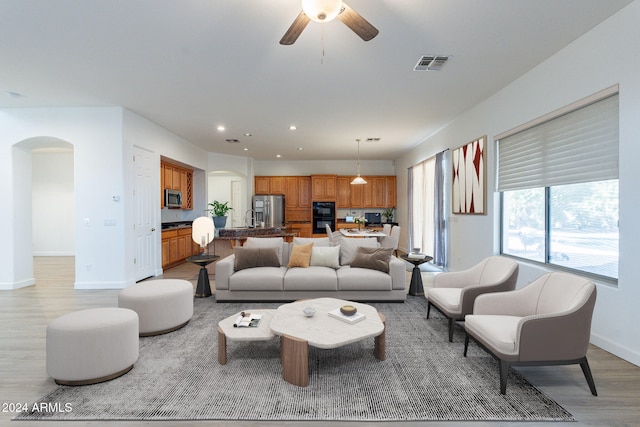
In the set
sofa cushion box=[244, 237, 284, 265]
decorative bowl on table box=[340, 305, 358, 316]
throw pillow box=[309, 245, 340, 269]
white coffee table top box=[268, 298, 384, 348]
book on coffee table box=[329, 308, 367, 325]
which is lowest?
white coffee table top box=[268, 298, 384, 348]

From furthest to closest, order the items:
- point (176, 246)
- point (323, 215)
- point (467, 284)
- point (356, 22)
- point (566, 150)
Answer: point (323, 215)
point (176, 246)
point (467, 284)
point (566, 150)
point (356, 22)

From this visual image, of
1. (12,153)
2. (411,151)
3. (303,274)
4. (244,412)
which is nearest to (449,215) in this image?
(411,151)

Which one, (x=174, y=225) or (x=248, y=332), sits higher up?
(x=174, y=225)

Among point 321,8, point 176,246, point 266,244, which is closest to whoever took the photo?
point 321,8

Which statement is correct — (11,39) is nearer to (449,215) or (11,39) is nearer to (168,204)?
(168,204)

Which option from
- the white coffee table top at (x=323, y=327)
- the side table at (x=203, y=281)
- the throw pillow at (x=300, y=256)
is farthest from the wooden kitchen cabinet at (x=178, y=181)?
the white coffee table top at (x=323, y=327)

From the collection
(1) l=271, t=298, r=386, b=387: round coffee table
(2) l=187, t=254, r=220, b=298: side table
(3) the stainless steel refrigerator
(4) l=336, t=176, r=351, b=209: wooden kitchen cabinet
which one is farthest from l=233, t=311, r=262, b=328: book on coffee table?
(4) l=336, t=176, r=351, b=209: wooden kitchen cabinet

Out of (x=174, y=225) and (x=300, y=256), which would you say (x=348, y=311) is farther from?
(x=174, y=225)

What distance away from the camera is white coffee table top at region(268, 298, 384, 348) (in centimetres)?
224

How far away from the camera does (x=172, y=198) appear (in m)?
7.35

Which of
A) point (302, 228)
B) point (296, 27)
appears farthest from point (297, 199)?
point (296, 27)

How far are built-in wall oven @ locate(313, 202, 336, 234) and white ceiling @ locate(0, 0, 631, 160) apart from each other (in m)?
4.35

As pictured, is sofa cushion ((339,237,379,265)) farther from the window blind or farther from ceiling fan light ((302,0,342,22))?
ceiling fan light ((302,0,342,22))

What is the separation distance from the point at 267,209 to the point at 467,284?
6.75 meters
